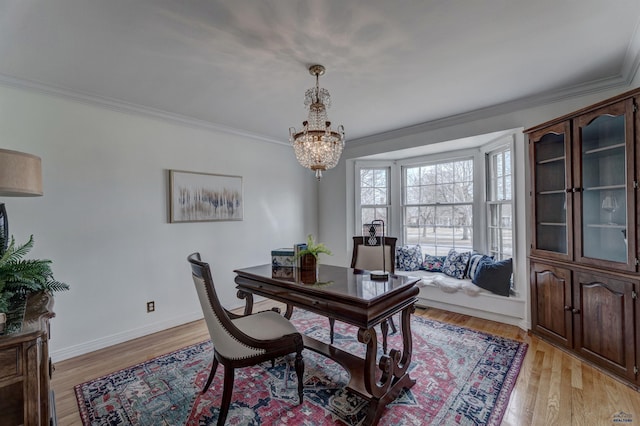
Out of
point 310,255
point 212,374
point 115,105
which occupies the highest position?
point 115,105

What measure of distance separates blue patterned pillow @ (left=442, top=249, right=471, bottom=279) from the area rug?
46.9 inches

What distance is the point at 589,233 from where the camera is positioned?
8.02 feet

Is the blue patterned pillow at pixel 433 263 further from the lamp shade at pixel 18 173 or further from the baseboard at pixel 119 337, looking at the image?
the lamp shade at pixel 18 173

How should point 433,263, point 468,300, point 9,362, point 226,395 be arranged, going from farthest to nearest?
point 433,263 → point 468,300 → point 226,395 → point 9,362

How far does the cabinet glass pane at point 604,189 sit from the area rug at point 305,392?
1146 mm

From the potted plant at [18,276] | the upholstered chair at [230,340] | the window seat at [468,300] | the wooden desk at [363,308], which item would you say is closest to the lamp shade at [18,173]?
the potted plant at [18,276]

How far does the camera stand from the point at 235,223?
13.1 ft

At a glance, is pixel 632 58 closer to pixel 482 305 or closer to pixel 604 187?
pixel 604 187

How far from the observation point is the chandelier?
2.34 meters

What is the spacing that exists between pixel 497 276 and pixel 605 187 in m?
1.41

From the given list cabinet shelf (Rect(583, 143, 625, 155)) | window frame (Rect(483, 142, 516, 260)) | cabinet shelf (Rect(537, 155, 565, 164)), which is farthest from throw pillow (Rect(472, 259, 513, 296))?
cabinet shelf (Rect(583, 143, 625, 155))

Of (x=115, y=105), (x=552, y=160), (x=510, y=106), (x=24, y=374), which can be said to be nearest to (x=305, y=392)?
(x=24, y=374)

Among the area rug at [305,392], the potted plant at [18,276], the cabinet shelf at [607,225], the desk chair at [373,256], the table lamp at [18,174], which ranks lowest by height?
the area rug at [305,392]

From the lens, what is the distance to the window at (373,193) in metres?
4.83
